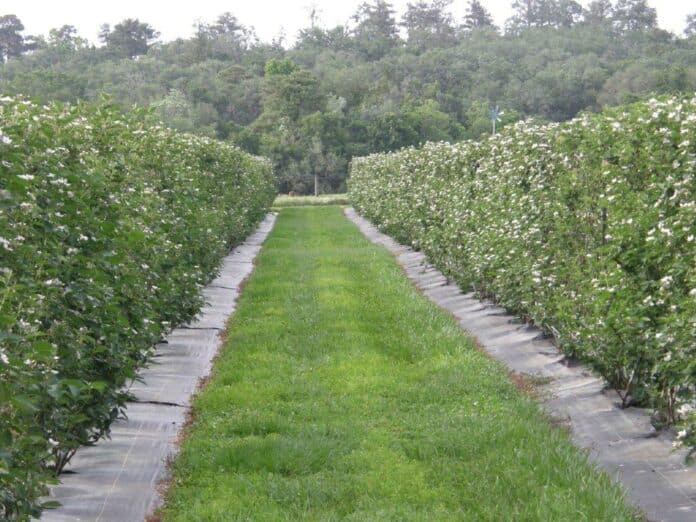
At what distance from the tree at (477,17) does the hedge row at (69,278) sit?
104 metres

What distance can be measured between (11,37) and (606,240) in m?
89.6

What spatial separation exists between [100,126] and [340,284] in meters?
6.09

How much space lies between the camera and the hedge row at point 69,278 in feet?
10.8

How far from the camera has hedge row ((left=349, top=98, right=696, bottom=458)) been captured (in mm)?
4980

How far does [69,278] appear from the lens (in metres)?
4.45

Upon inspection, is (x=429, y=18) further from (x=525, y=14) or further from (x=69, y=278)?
(x=69, y=278)

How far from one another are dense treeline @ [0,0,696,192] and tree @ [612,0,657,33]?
0.44ft

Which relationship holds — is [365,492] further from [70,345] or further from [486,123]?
[486,123]

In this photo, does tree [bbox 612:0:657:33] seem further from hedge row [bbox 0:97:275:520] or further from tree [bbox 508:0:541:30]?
hedge row [bbox 0:97:275:520]

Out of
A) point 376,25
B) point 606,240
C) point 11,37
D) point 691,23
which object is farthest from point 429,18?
point 606,240

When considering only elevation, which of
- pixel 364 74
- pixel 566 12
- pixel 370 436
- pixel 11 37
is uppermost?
pixel 566 12

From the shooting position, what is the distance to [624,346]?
230 inches

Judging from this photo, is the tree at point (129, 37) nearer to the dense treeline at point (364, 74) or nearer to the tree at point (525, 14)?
the dense treeline at point (364, 74)

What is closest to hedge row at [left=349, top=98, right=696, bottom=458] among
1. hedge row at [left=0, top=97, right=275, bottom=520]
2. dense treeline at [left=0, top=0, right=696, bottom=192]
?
hedge row at [left=0, top=97, right=275, bottom=520]
